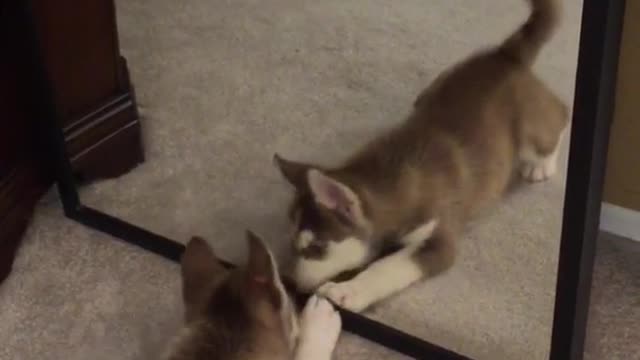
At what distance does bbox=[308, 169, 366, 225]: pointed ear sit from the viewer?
1.48 m

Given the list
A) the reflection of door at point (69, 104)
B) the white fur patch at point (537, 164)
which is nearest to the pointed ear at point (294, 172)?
the white fur patch at point (537, 164)

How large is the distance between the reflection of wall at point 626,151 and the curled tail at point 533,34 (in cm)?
17

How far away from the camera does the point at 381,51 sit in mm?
1632

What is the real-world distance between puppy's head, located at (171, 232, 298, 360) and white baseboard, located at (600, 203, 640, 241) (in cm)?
53

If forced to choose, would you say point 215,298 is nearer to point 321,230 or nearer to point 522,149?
point 321,230

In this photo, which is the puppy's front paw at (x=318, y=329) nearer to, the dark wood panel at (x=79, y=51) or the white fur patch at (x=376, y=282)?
the white fur patch at (x=376, y=282)

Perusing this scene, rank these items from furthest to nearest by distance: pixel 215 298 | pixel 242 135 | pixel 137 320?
pixel 242 135 < pixel 137 320 < pixel 215 298

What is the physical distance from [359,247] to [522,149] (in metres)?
0.26

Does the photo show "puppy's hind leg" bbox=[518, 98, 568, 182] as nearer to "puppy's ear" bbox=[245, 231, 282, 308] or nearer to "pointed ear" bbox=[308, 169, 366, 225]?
"pointed ear" bbox=[308, 169, 366, 225]

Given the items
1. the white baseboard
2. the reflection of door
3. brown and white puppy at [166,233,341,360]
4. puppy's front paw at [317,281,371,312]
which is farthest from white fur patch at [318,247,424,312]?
the reflection of door

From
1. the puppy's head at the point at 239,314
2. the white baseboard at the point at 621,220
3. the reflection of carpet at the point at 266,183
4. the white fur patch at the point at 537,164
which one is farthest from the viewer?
the white baseboard at the point at 621,220

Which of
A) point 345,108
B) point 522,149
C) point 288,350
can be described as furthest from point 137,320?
point 522,149

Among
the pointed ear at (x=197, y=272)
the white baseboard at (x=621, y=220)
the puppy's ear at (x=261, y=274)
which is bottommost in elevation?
the white baseboard at (x=621, y=220)

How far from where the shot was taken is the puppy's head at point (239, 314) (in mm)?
1350
